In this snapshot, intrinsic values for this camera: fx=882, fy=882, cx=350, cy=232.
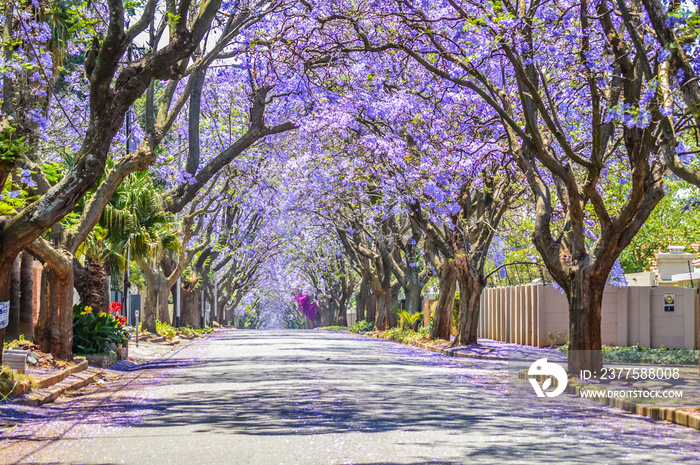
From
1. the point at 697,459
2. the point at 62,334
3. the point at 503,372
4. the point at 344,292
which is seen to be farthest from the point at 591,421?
the point at 344,292

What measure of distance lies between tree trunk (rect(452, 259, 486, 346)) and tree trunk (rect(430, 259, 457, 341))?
2.24 m

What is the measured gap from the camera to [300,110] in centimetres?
2428

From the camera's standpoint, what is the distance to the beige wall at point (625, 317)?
24.5m

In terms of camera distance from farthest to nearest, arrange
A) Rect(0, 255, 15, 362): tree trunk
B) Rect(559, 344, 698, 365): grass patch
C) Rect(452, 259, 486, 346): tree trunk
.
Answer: Rect(452, 259, 486, 346): tree trunk < Rect(559, 344, 698, 365): grass patch < Rect(0, 255, 15, 362): tree trunk

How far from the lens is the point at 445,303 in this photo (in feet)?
94.4


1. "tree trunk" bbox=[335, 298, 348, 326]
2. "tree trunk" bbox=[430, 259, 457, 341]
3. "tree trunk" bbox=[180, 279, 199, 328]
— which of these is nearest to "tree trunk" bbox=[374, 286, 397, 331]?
"tree trunk" bbox=[180, 279, 199, 328]

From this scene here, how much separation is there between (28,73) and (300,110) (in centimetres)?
1027

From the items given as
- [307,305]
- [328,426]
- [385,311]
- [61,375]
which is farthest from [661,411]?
[307,305]

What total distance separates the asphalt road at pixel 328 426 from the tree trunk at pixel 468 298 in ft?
33.4

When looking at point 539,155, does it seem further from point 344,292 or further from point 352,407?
point 344,292

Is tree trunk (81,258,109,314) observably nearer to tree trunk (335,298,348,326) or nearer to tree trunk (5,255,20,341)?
tree trunk (5,255,20,341)

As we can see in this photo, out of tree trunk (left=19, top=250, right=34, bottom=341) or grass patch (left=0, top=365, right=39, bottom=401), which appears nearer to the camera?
grass patch (left=0, top=365, right=39, bottom=401)

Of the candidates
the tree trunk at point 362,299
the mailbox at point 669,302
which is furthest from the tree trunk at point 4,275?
the tree trunk at point 362,299

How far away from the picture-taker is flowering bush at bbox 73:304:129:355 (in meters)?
18.4
